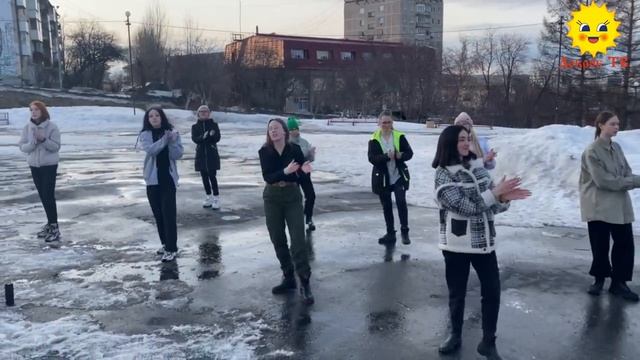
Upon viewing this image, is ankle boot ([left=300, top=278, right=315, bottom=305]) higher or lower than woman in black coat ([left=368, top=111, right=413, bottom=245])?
Result: lower

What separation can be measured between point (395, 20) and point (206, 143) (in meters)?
114

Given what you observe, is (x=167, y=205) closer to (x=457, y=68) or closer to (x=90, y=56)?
(x=457, y=68)

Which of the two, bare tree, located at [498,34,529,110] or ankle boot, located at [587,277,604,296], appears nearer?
ankle boot, located at [587,277,604,296]

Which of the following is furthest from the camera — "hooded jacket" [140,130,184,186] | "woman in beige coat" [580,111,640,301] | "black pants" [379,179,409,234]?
"black pants" [379,179,409,234]

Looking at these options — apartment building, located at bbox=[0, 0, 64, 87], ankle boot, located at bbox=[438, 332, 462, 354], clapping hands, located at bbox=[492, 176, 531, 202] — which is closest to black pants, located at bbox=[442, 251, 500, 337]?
ankle boot, located at bbox=[438, 332, 462, 354]

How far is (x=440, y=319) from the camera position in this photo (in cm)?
546

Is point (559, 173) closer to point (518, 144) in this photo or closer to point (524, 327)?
point (518, 144)

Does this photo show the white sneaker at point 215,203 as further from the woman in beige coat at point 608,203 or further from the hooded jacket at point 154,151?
the woman in beige coat at point 608,203

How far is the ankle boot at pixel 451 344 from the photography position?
15.4 ft

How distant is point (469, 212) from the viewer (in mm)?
4309

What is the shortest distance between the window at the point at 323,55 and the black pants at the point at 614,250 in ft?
243

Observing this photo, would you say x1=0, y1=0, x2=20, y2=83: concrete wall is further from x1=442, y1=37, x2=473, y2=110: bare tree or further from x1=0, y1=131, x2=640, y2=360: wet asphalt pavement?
x1=0, y1=131, x2=640, y2=360: wet asphalt pavement

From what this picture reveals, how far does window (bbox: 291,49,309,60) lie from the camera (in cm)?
7606

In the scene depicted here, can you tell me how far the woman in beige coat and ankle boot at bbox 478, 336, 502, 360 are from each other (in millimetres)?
2125
